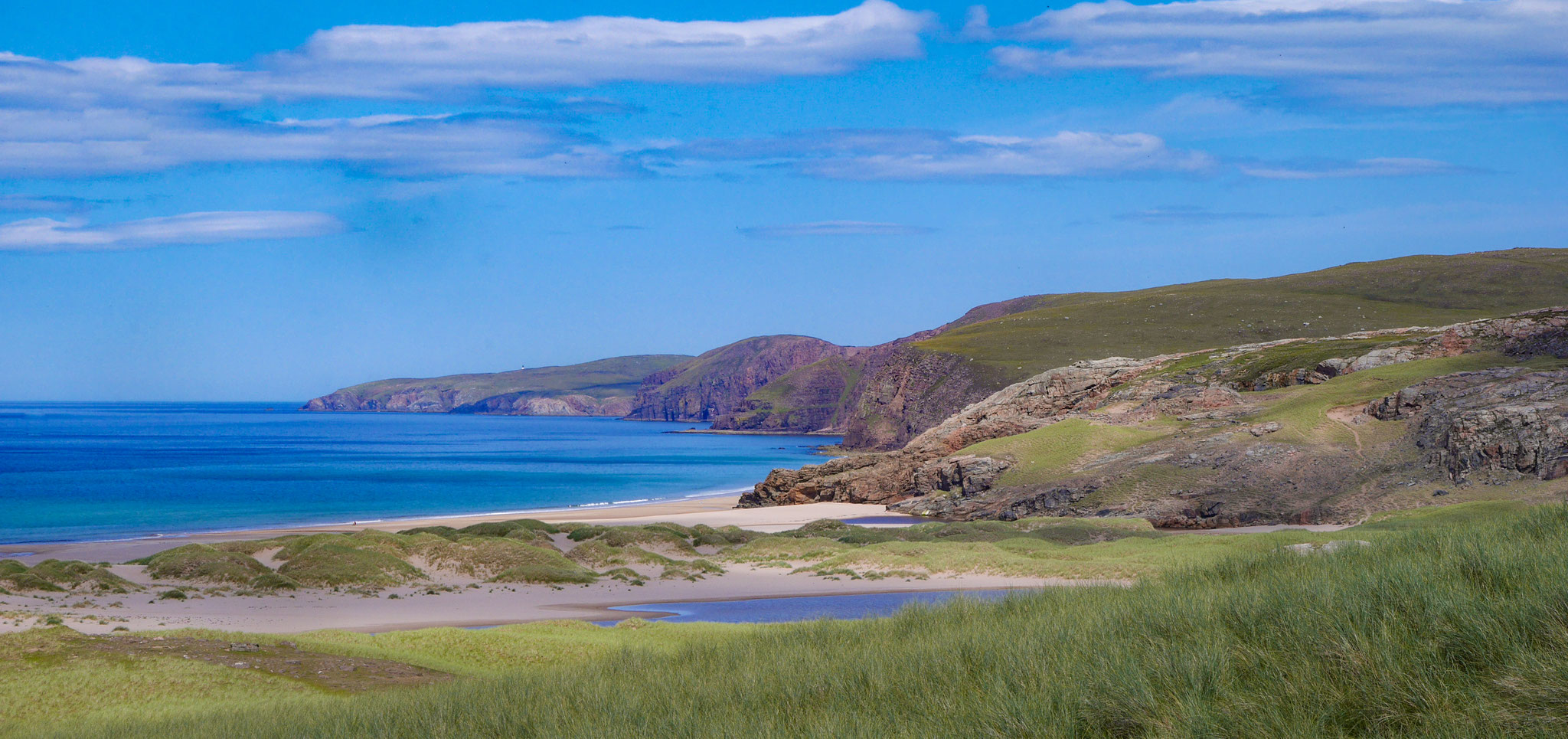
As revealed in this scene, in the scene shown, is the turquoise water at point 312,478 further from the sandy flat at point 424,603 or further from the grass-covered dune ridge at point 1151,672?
the grass-covered dune ridge at point 1151,672

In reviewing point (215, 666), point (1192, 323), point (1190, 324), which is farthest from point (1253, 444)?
point (1192, 323)

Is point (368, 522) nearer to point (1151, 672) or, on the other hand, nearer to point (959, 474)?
point (959, 474)

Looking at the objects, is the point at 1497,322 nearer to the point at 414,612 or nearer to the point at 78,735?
the point at 414,612

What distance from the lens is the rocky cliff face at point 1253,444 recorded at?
40375 millimetres

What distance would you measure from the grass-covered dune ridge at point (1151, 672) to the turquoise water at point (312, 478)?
2094 inches

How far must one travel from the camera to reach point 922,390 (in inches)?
5108

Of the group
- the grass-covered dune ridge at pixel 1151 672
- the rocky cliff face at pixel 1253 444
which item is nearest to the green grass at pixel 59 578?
the grass-covered dune ridge at pixel 1151 672

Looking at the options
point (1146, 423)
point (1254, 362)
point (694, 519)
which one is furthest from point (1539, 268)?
point (694, 519)

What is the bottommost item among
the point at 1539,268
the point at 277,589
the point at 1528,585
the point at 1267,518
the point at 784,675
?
the point at 1267,518

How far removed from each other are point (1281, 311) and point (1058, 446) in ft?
308

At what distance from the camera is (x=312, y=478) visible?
294 ft

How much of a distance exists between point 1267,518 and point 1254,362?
3259 cm

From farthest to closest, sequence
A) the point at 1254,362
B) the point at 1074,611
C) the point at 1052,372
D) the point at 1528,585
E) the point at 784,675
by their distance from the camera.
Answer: the point at 1052,372
the point at 1254,362
the point at 1074,611
the point at 784,675
the point at 1528,585

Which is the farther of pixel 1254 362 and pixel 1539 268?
pixel 1539 268
